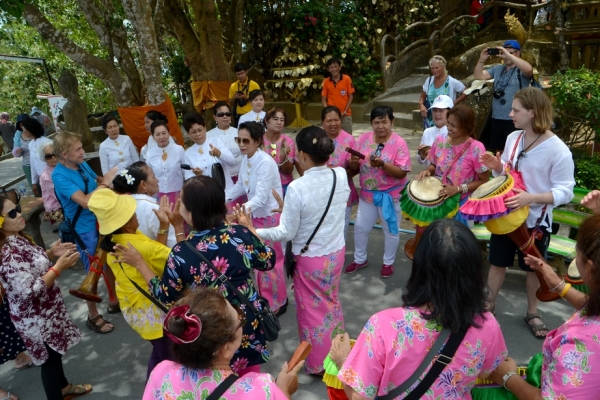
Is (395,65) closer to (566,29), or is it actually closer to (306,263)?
(566,29)

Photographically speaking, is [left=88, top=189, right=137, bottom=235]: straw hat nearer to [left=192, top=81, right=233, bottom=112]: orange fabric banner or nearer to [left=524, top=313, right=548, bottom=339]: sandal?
[left=524, top=313, right=548, bottom=339]: sandal

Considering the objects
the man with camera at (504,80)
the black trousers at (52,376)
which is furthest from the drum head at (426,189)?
the black trousers at (52,376)

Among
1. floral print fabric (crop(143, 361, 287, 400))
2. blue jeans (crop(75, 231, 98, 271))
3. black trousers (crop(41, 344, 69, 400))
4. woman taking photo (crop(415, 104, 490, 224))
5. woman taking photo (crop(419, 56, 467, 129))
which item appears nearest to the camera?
floral print fabric (crop(143, 361, 287, 400))

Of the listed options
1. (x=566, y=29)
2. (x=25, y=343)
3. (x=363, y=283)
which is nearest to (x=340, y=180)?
(x=363, y=283)

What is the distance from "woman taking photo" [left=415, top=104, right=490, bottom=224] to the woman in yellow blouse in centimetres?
255

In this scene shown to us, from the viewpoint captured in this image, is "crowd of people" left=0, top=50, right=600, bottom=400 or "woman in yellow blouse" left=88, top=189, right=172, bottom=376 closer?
"crowd of people" left=0, top=50, right=600, bottom=400

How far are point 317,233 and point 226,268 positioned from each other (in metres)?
0.96

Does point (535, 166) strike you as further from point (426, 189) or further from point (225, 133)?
point (225, 133)

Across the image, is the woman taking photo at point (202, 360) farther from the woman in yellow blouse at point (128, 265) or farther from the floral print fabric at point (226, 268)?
the woman in yellow blouse at point (128, 265)

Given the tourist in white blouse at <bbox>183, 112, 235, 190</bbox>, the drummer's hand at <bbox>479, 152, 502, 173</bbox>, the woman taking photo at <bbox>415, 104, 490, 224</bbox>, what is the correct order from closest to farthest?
the drummer's hand at <bbox>479, 152, 502, 173</bbox> → the woman taking photo at <bbox>415, 104, 490, 224</bbox> → the tourist in white blouse at <bbox>183, 112, 235, 190</bbox>

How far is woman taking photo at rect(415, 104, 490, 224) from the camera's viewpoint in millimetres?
4082

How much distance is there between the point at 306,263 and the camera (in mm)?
3328

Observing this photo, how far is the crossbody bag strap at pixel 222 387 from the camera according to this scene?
5.35ft

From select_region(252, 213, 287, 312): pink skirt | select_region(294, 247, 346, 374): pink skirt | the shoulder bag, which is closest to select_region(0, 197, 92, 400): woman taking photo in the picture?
select_region(294, 247, 346, 374): pink skirt
